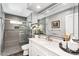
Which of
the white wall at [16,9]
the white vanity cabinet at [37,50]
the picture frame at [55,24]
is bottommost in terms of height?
the white vanity cabinet at [37,50]

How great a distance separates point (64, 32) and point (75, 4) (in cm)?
44

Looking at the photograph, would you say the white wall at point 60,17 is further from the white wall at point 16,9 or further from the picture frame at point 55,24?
the white wall at point 16,9

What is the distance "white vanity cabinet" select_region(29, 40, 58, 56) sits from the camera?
1076 millimetres

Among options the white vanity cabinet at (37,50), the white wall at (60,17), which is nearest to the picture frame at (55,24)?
the white wall at (60,17)

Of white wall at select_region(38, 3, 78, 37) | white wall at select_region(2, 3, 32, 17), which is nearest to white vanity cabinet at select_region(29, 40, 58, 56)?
white wall at select_region(38, 3, 78, 37)

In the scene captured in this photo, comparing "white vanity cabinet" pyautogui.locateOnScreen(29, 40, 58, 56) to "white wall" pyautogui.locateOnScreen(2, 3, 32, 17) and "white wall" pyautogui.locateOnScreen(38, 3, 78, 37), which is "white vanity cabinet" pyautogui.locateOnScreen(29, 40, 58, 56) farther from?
"white wall" pyautogui.locateOnScreen(2, 3, 32, 17)

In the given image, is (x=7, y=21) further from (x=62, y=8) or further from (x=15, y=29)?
(x=62, y=8)

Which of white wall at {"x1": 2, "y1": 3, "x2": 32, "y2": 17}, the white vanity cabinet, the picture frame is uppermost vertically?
white wall at {"x1": 2, "y1": 3, "x2": 32, "y2": 17}

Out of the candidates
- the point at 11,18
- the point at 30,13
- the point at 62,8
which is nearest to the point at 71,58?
the point at 62,8

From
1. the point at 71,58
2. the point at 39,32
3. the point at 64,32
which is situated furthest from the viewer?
the point at 39,32

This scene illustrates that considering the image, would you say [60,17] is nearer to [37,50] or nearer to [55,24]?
[55,24]

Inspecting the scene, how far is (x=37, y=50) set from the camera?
1182 millimetres

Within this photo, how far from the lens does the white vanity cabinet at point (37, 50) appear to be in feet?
3.53

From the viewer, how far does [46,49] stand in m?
1.08
